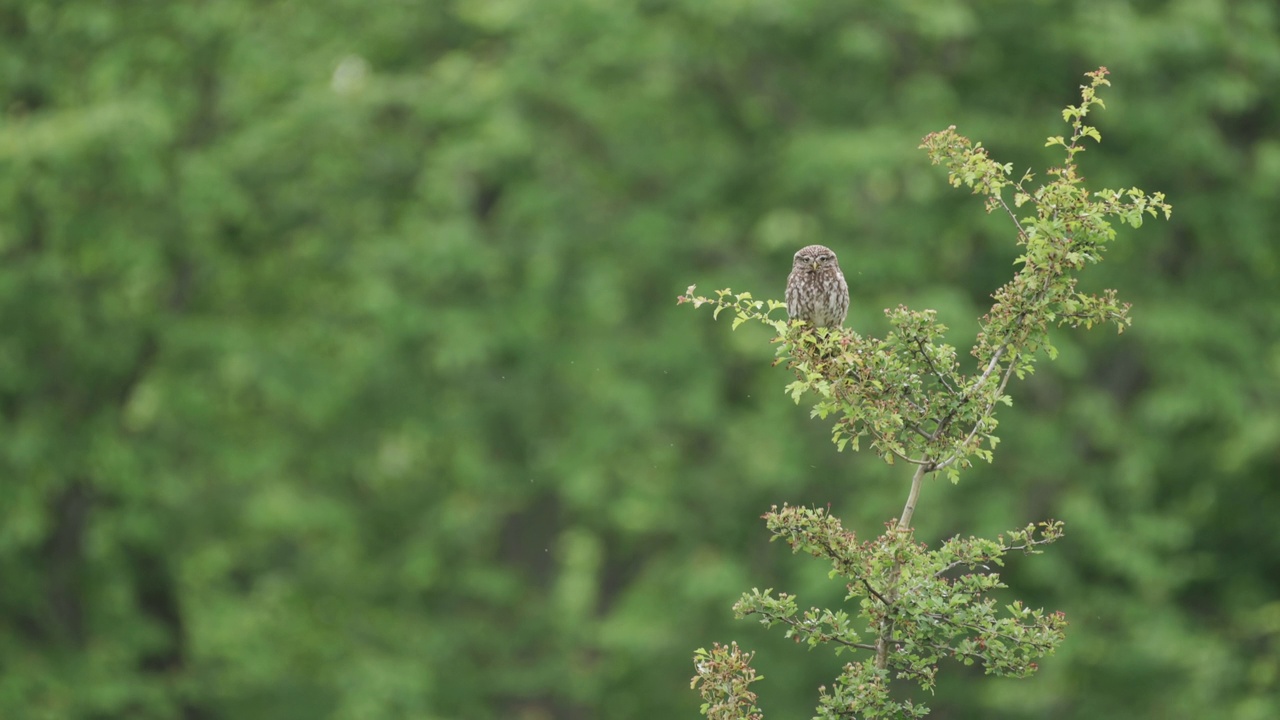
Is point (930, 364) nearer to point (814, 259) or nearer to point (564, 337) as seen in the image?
point (814, 259)

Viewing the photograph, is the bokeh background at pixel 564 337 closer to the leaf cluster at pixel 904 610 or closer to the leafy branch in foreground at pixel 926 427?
the leafy branch in foreground at pixel 926 427

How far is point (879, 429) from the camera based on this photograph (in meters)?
5.20

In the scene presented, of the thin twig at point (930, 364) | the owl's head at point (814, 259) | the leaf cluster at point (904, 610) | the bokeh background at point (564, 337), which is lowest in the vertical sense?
the leaf cluster at point (904, 610)

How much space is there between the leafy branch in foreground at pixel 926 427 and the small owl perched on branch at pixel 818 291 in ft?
7.27

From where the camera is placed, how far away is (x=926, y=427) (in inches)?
208

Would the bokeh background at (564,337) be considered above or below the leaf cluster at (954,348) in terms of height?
above

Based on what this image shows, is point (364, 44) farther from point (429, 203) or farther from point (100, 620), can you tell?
point (100, 620)

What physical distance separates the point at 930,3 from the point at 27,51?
893 cm

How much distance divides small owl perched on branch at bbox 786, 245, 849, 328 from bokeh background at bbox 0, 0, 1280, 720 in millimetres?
6010

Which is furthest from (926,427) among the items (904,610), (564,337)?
(564,337)

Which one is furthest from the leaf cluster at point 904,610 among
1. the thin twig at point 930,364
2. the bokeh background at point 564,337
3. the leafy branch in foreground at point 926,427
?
the bokeh background at point 564,337

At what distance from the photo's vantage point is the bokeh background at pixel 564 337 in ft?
48.0

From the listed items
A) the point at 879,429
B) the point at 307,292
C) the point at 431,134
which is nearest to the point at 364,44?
the point at 431,134

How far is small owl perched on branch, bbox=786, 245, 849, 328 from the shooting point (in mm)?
7500
